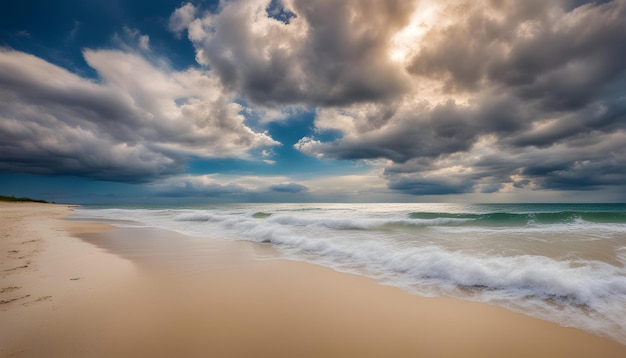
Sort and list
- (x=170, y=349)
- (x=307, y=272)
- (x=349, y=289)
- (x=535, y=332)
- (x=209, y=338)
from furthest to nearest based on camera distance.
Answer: (x=307, y=272), (x=349, y=289), (x=535, y=332), (x=209, y=338), (x=170, y=349)

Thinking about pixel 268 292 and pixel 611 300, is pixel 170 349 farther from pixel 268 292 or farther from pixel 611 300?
pixel 611 300

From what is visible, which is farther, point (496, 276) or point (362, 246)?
point (362, 246)

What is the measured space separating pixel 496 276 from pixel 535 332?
73.2 inches

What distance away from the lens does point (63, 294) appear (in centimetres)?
395

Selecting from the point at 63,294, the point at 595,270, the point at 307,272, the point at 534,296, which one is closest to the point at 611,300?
the point at 534,296

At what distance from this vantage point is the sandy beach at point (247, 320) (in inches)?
102

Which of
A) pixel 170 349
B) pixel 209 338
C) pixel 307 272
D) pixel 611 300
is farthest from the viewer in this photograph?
pixel 307 272

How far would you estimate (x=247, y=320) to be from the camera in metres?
3.21

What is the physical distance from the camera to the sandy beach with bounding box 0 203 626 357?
8.51ft

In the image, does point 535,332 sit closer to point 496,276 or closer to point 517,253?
→ point 496,276

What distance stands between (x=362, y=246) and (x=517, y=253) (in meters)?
4.09

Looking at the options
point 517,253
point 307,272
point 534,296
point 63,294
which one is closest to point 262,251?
point 307,272

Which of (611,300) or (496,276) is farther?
(496,276)

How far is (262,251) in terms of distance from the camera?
319 inches
